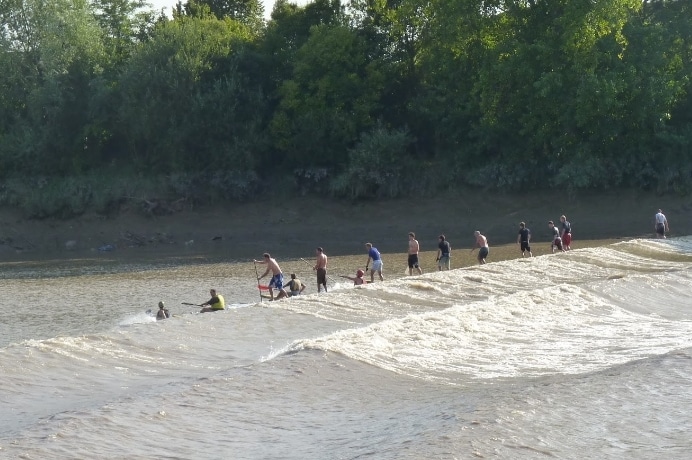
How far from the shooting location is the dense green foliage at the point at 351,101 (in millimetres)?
45062

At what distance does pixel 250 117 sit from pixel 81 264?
1439cm

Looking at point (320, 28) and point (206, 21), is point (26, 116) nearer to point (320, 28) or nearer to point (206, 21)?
point (206, 21)

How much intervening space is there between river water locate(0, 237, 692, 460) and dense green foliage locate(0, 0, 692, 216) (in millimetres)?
21990

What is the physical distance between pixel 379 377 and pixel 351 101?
1461 inches

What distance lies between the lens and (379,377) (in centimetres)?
1387

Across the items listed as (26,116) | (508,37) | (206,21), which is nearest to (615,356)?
(508,37)

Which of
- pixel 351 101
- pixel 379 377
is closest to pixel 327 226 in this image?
pixel 351 101

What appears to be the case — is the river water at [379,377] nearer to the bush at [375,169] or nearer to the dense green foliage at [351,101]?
the dense green foliage at [351,101]

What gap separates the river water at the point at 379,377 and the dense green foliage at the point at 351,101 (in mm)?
21990

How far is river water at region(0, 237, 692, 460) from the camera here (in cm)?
1058

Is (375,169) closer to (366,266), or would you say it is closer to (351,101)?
(351,101)

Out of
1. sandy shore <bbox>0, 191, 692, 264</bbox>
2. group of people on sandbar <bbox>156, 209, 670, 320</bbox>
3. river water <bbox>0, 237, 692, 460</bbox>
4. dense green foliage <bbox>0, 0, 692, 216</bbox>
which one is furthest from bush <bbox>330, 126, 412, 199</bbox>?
river water <bbox>0, 237, 692, 460</bbox>

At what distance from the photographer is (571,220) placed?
4441 cm

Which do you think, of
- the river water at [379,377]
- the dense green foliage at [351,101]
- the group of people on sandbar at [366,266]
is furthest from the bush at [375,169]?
A: the river water at [379,377]
